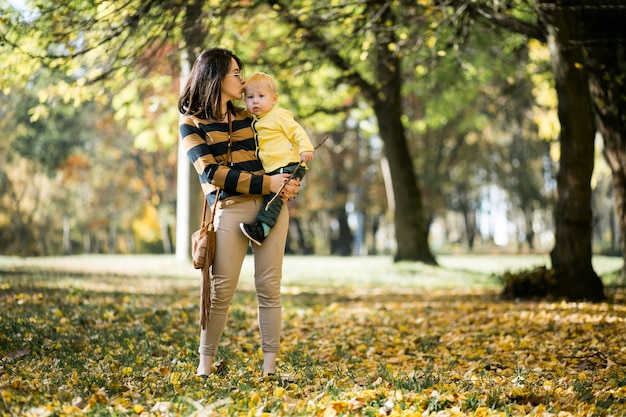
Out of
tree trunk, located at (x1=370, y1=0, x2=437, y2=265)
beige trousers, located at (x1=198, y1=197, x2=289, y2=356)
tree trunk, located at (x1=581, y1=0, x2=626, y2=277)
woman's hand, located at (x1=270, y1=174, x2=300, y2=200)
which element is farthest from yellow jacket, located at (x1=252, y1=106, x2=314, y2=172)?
tree trunk, located at (x1=370, y1=0, x2=437, y2=265)

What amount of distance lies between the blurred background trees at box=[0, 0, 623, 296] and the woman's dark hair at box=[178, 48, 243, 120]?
130 centimetres

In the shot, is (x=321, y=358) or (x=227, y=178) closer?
(x=227, y=178)

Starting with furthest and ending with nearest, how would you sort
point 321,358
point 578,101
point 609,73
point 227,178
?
point 578,101, point 609,73, point 321,358, point 227,178

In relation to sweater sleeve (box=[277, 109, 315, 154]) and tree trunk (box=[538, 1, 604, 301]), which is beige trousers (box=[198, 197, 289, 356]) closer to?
sweater sleeve (box=[277, 109, 315, 154])

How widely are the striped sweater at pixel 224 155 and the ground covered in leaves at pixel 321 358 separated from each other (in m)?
1.26

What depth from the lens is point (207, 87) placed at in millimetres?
4160

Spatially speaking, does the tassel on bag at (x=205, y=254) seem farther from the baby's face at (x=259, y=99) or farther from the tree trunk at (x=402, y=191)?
the tree trunk at (x=402, y=191)

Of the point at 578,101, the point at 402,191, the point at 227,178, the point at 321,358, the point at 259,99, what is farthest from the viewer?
the point at 402,191

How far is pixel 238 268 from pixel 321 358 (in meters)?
1.61

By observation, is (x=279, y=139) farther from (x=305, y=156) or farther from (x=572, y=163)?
(x=572, y=163)

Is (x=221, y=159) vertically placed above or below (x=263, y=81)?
below

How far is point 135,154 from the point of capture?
34.5 meters

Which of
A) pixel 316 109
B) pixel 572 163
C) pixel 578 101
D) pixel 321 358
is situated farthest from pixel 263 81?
pixel 316 109

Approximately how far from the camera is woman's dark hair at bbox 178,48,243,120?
414cm
